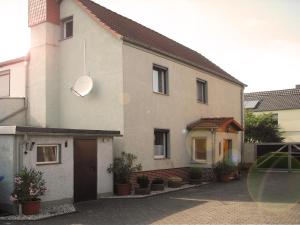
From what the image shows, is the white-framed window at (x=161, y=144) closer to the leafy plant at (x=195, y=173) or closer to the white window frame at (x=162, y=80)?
the leafy plant at (x=195, y=173)

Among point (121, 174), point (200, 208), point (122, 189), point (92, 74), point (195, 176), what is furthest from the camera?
point (195, 176)

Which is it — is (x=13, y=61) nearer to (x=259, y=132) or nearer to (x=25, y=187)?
(x=25, y=187)

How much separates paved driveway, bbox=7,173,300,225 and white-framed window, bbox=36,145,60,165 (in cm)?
178

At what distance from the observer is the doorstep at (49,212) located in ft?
35.6

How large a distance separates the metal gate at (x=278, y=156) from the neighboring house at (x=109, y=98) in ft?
19.9

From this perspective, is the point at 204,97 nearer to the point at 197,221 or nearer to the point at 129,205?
the point at 129,205

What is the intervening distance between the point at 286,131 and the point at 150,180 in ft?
99.4

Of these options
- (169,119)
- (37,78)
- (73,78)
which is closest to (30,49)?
(37,78)

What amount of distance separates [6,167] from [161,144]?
8.54m

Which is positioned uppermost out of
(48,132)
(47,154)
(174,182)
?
(48,132)

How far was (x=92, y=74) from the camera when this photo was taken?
17.3m

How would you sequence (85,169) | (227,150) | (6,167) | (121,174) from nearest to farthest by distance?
(6,167) < (85,169) < (121,174) < (227,150)

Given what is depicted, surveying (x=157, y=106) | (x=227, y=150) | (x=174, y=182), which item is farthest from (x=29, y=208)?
(x=227, y=150)

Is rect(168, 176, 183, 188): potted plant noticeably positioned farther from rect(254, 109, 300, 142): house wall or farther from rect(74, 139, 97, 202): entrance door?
rect(254, 109, 300, 142): house wall
